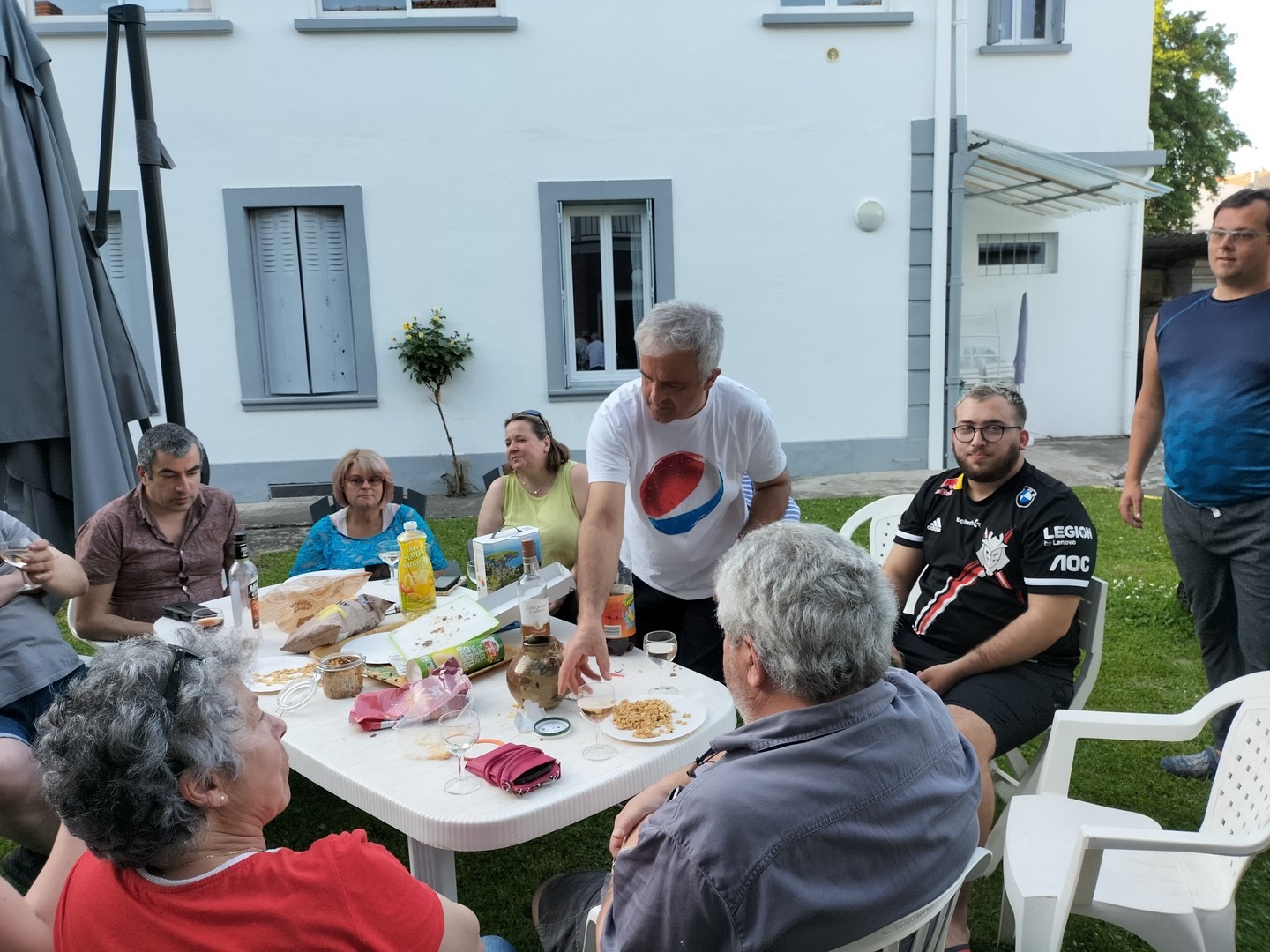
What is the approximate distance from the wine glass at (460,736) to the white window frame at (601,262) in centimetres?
631

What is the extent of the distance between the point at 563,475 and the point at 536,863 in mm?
1813

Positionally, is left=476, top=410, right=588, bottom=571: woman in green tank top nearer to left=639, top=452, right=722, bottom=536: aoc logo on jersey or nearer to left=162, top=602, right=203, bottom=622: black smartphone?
left=639, top=452, right=722, bottom=536: aoc logo on jersey

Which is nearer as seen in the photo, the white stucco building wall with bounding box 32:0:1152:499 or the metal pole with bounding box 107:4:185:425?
the metal pole with bounding box 107:4:185:425

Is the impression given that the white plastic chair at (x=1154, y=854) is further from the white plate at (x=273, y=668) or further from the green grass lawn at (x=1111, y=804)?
the white plate at (x=273, y=668)

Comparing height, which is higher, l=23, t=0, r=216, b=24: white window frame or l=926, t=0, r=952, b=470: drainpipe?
l=23, t=0, r=216, b=24: white window frame

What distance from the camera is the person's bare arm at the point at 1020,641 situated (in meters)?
2.50

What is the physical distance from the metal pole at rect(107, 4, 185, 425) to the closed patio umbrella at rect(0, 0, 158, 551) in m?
0.30

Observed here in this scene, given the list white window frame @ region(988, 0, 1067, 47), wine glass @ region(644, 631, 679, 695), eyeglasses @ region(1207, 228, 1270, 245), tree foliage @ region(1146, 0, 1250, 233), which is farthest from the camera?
tree foliage @ region(1146, 0, 1250, 233)

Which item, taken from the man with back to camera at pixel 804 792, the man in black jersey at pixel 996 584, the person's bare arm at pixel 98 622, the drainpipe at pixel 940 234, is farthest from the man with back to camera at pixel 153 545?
the drainpipe at pixel 940 234

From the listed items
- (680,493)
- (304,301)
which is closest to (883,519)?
(680,493)

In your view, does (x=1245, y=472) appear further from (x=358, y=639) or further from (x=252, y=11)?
(x=252, y=11)

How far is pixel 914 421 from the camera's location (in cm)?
834

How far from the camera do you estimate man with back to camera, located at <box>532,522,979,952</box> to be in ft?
4.01

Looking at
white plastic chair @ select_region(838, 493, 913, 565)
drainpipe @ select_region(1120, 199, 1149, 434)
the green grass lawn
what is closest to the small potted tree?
the green grass lawn
